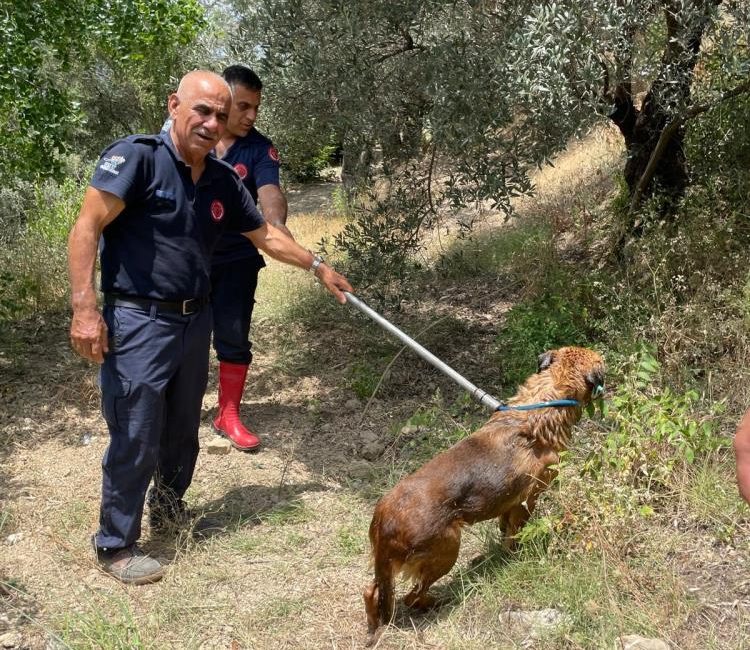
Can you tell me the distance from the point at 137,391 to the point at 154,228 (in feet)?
2.52

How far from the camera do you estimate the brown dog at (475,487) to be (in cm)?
308

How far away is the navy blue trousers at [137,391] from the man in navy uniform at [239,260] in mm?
1398

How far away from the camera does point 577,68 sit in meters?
4.21

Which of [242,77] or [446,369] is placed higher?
[242,77]

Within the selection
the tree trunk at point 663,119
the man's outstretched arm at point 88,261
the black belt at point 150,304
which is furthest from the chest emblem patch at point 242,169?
the tree trunk at point 663,119

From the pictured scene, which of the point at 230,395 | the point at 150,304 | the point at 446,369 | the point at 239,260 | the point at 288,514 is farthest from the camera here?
the point at 230,395

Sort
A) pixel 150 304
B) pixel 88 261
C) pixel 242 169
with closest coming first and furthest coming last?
1. pixel 88 261
2. pixel 150 304
3. pixel 242 169

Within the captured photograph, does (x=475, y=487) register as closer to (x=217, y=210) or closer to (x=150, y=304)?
(x=150, y=304)

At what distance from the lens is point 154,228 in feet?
11.8

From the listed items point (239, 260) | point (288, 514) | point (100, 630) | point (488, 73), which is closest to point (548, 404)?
point (288, 514)

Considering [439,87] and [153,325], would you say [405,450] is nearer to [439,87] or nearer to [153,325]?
[153,325]

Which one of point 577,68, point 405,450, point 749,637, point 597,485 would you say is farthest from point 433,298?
point 749,637

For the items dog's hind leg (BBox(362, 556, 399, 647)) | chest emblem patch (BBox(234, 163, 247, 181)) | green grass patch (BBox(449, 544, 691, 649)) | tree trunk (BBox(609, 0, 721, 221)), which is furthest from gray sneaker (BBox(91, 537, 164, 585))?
tree trunk (BBox(609, 0, 721, 221))

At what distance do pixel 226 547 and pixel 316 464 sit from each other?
46.7 inches
